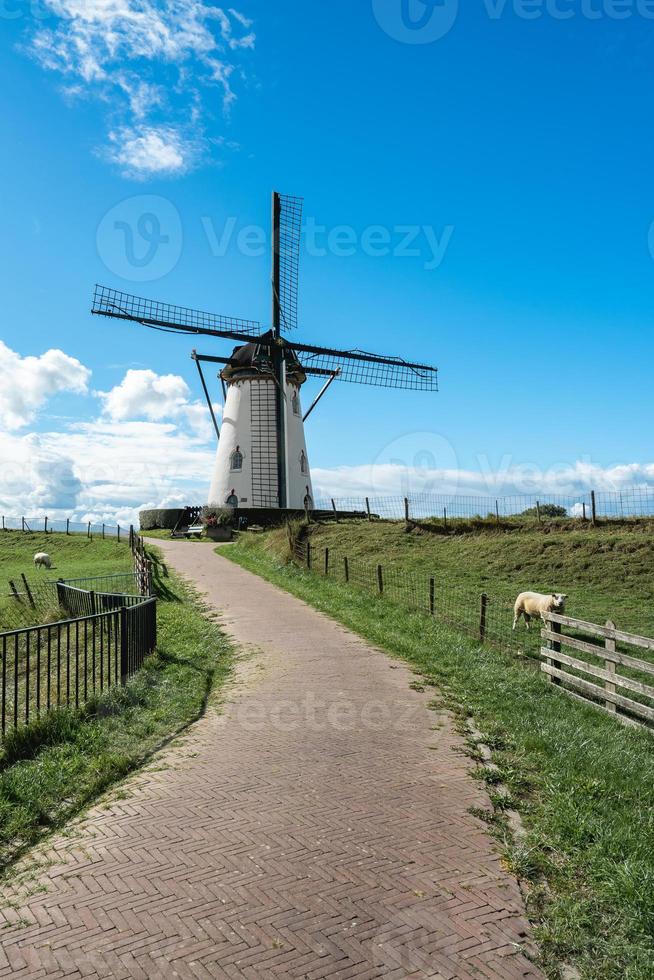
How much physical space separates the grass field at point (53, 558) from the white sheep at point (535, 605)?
13.2m

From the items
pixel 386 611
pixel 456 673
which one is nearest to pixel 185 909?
pixel 456 673

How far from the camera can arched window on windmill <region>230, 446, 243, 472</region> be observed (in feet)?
137

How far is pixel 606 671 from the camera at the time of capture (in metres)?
9.82

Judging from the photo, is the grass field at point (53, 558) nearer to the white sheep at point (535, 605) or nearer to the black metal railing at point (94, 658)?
the black metal railing at point (94, 658)

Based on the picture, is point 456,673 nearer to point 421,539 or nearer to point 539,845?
point 539,845

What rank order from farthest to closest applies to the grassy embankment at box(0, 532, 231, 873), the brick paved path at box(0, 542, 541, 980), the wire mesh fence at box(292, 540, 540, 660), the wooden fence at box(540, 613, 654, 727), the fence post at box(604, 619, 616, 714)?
the wire mesh fence at box(292, 540, 540, 660) < the fence post at box(604, 619, 616, 714) < the wooden fence at box(540, 613, 654, 727) < the grassy embankment at box(0, 532, 231, 873) < the brick paved path at box(0, 542, 541, 980)

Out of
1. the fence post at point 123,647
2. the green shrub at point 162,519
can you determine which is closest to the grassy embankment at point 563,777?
the fence post at point 123,647

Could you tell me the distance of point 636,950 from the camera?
13.4 ft

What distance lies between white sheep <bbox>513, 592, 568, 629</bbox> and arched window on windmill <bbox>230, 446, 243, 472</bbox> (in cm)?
2785

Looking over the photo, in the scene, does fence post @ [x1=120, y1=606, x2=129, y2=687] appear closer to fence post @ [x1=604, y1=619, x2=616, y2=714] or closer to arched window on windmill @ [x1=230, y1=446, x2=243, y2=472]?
fence post @ [x1=604, y1=619, x2=616, y2=714]

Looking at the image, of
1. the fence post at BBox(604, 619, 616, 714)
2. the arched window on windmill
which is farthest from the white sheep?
the arched window on windmill

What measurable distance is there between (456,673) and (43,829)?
22.3 feet

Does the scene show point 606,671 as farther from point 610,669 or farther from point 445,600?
point 445,600

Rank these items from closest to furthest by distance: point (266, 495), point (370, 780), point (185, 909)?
point (185, 909)
point (370, 780)
point (266, 495)
